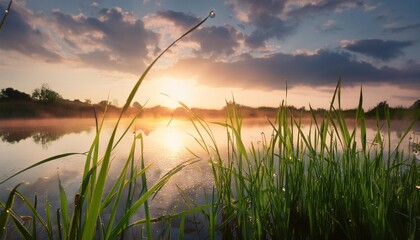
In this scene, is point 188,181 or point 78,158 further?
point 78,158

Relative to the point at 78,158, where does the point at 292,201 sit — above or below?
above

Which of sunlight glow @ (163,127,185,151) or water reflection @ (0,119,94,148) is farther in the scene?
water reflection @ (0,119,94,148)

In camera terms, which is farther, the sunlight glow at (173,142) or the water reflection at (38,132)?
the water reflection at (38,132)

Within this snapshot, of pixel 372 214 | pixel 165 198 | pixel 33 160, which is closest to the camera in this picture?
pixel 372 214

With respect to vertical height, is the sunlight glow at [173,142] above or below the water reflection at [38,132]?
above

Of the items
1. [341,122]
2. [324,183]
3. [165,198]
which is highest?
[341,122]

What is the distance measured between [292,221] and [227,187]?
501mm

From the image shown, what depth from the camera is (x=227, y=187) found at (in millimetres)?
2377

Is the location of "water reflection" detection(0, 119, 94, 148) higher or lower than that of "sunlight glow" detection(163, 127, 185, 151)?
lower

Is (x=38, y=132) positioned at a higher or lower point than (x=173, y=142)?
lower

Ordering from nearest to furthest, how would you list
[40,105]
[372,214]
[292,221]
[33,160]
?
[372,214] < [292,221] < [33,160] < [40,105]

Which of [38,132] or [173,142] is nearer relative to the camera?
[173,142]

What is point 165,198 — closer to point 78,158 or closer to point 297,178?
point 297,178

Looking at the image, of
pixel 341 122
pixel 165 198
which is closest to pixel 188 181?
pixel 165 198
